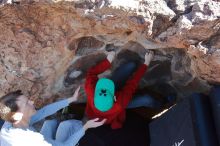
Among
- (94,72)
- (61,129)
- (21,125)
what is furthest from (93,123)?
(21,125)

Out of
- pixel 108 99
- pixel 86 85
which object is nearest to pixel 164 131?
pixel 108 99

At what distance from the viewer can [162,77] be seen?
2.82 m

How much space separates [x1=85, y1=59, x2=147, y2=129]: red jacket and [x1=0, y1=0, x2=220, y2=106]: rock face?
0.08 m

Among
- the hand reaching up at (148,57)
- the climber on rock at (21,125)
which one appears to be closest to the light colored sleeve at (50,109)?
the climber on rock at (21,125)

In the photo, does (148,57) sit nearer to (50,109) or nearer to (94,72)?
(94,72)

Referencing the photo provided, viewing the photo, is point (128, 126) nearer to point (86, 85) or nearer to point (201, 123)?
point (86, 85)

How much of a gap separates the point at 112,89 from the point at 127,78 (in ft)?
0.70

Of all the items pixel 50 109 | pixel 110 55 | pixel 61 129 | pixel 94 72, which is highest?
pixel 110 55

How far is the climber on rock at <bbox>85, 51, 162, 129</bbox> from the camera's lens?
8.37 ft

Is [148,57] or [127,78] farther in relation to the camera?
[127,78]

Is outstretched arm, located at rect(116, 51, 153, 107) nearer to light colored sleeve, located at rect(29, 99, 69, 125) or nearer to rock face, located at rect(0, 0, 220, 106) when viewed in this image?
rock face, located at rect(0, 0, 220, 106)

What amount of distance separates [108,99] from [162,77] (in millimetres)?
454

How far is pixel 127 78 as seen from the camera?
9.07 ft

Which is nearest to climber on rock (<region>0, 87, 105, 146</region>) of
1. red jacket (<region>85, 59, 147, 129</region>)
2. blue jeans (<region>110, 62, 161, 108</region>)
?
red jacket (<region>85, 59, 147, 129</region>)
